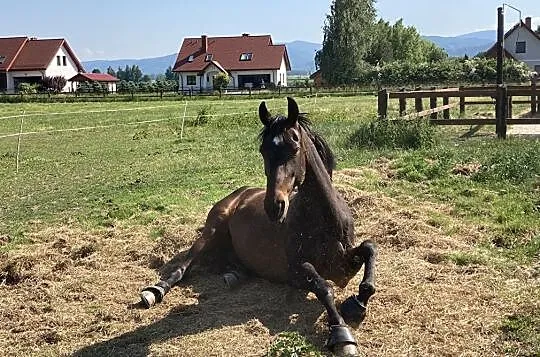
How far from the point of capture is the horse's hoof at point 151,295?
5434mm

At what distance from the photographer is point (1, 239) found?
7.88 m

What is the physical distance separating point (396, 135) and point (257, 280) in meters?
8.25

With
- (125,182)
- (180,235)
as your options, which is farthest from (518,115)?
(180,235)

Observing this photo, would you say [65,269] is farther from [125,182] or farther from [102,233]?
[125,182]

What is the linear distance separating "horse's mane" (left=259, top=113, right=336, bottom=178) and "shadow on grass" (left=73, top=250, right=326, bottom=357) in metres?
1.09

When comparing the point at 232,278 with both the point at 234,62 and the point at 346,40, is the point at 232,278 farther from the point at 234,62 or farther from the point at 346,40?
the point at 234,62

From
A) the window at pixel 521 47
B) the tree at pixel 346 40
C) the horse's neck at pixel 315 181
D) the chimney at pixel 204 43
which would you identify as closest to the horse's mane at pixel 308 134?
the horse's neck at pixel 315 181

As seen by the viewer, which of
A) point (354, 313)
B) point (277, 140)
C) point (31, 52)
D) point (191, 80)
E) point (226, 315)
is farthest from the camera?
point (191, 80)

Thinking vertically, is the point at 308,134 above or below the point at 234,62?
below

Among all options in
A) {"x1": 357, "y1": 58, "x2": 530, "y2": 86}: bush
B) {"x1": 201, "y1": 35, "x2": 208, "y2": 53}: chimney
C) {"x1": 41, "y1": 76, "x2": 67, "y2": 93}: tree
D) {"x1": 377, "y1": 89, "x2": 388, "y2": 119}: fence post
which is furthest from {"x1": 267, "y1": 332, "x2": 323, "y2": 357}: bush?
{"x1": 201, "y1": 35, "x2": 208, "y2": 53}: chimney

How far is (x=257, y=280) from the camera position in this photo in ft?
19.4

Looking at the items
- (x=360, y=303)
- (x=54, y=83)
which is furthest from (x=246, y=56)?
(x=360, y=303)

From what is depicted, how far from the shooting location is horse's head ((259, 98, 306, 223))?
4152 mm

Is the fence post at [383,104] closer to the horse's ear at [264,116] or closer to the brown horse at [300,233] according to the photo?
the brown horse at [300,233]
